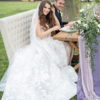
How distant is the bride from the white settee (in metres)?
0.13

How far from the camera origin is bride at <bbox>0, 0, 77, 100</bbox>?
3.07 m

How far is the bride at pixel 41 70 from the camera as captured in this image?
3070mm

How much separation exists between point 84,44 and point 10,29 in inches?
45.7

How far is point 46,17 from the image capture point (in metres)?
3.74

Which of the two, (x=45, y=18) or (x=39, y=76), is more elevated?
(x=45, y=18)

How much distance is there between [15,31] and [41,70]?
723 mm

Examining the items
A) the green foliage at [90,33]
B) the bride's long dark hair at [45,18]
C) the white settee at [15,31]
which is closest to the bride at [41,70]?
the bride's long dark hair at [45,18]

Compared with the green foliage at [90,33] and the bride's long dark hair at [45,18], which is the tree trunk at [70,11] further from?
the green foliage at [90,33]

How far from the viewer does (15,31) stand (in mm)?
3533

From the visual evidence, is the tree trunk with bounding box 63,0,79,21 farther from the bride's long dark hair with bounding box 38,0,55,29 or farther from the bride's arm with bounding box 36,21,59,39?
the bride's arm with bounding box 36,21,59,39

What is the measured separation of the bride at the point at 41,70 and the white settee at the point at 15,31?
13cm

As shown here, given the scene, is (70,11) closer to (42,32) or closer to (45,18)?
(45,18)

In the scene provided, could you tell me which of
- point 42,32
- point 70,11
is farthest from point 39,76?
point 70,11

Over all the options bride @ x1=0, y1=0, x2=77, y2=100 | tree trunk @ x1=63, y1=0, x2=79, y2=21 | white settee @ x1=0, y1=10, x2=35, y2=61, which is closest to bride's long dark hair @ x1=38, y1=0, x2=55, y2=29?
bride @ x1=0, y1=0, x2=77, y2=100
